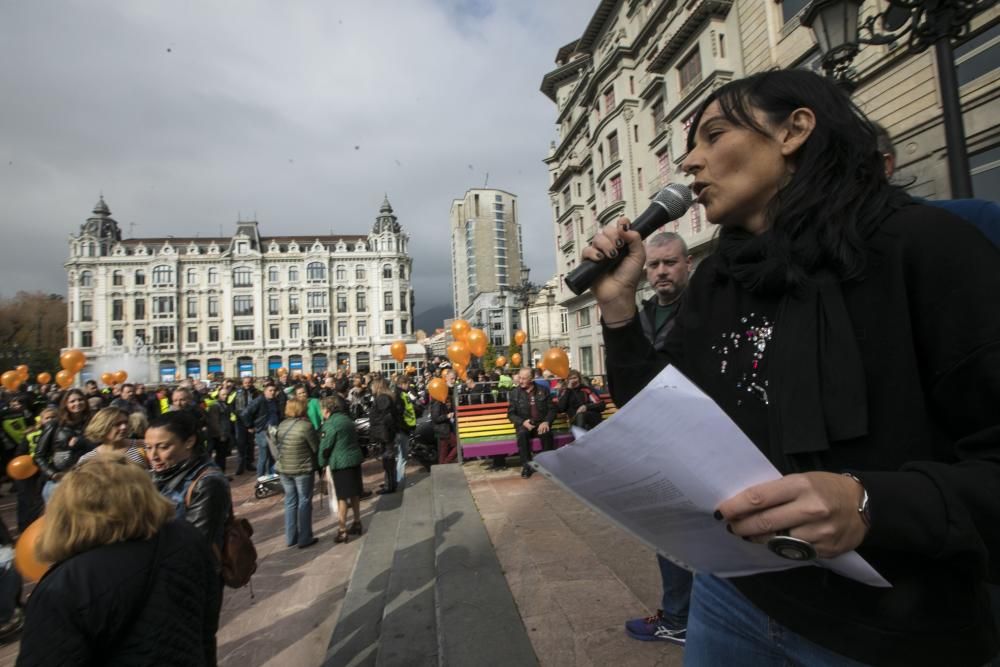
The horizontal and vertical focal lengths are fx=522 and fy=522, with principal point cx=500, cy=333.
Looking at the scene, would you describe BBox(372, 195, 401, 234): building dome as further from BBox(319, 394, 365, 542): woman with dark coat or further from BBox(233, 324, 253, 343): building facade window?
BBox(319, 394, 365, 542): woman with dark coat

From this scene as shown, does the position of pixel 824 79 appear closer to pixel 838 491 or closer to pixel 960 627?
pixel 838 491

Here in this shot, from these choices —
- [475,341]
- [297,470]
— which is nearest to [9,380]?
[475,341]

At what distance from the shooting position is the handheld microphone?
1.48 metres

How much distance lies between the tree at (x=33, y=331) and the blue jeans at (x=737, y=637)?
1894 inches

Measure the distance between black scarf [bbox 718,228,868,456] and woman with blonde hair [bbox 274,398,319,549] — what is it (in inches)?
242

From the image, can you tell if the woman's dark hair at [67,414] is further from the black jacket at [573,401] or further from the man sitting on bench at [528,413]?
the black jacket at [573,401]

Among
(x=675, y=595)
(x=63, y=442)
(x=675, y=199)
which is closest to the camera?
(x=675, y=199)

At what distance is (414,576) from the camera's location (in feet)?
15.8

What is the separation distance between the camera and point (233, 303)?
62.2 meters

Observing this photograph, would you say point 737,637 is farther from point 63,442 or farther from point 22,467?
point 22,467

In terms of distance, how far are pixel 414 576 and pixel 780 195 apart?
4.72 meters

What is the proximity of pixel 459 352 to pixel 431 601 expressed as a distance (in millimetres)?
8205

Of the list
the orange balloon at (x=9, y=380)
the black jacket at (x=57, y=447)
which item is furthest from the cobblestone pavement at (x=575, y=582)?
the orange balloon at (x=9, y=380)

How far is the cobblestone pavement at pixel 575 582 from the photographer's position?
2.88 metres
